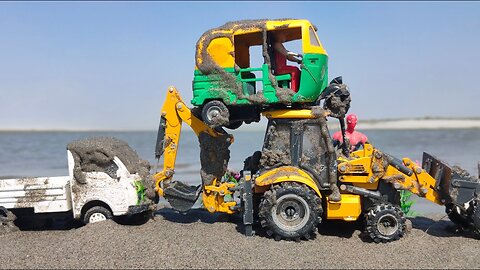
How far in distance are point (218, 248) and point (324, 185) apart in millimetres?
2058

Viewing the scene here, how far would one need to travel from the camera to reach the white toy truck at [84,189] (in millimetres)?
7781

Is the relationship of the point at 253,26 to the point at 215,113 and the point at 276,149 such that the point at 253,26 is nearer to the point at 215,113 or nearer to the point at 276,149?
the point at 215,113

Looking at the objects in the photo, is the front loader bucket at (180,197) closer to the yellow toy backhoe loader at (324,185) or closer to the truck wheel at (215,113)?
the yellow toy backhoe loader at (324,185)

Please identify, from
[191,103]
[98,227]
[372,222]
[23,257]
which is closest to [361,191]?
[372,222]

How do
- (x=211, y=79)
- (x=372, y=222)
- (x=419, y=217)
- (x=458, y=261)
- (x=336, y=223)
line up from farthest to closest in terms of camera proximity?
(x=419, y=217) → (x=336, y=223) → (x=211, y=79) → (x=372, y=222) → (x=458, y=261)

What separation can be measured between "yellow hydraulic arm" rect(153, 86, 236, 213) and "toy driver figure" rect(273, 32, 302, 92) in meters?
1.51

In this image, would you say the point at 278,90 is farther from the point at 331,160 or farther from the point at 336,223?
the point at 336,223

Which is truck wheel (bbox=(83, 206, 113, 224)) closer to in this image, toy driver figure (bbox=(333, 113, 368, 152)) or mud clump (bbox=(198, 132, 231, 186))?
mud clump (bbox=(198, 132, 231, 186))

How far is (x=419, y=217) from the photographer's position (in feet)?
30.4

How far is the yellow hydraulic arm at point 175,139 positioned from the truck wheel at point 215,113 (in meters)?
0.52

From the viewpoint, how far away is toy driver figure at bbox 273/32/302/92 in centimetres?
764

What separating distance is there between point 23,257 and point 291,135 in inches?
174

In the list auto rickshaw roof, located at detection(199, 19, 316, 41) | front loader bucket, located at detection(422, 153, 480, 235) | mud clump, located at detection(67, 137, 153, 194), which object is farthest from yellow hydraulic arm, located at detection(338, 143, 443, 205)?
mud clump, located at detection(67, 137, 153, 194)

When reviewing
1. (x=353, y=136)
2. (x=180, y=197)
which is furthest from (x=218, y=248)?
(x=353, y=136)
